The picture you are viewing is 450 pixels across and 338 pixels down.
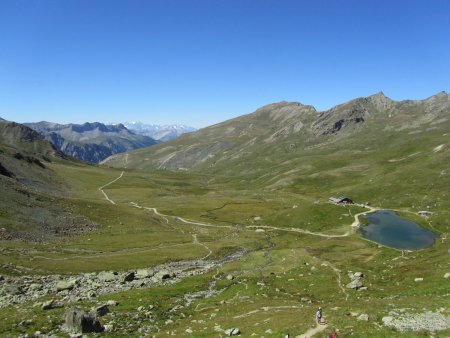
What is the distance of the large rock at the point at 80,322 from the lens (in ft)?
142

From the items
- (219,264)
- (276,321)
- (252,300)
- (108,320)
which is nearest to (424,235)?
(219,264)

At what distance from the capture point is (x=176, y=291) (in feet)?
219

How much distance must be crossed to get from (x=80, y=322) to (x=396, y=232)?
4328 inches

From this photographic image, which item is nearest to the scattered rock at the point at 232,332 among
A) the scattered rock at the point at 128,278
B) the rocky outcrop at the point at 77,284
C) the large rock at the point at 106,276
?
the rocky outcrop at the point at 77,284

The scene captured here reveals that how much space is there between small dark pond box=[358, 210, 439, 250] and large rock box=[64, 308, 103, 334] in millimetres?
89537

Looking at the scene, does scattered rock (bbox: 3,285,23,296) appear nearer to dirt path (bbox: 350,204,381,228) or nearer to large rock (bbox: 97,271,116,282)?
large rock (bbox: 97,271,116,282)

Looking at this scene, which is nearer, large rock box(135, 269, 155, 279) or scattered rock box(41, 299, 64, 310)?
scattered rock box(41, 299, 64, 310)

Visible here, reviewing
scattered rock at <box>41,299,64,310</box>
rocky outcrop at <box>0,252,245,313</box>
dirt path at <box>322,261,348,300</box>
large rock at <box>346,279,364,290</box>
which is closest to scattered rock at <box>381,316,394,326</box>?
dirt path at <box>322,261,348,300</box>

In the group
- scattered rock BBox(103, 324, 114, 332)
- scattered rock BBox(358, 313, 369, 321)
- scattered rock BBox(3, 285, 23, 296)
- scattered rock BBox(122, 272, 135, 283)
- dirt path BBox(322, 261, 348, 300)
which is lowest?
dirt path BBox(322, 261, 348, 300)

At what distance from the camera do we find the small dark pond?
11400cm

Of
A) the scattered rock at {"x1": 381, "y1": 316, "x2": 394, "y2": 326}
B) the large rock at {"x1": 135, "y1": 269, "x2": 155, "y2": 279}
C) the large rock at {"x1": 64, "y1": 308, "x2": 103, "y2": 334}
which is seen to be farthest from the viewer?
the large rock at {"x1": 135, "y1": 269, "x2": 155, "y2": 279}

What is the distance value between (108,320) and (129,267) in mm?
37763

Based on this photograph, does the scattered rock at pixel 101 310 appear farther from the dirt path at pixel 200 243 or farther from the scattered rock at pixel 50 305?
the dirt path at pixel 200 243

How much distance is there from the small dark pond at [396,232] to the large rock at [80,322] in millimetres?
89537
